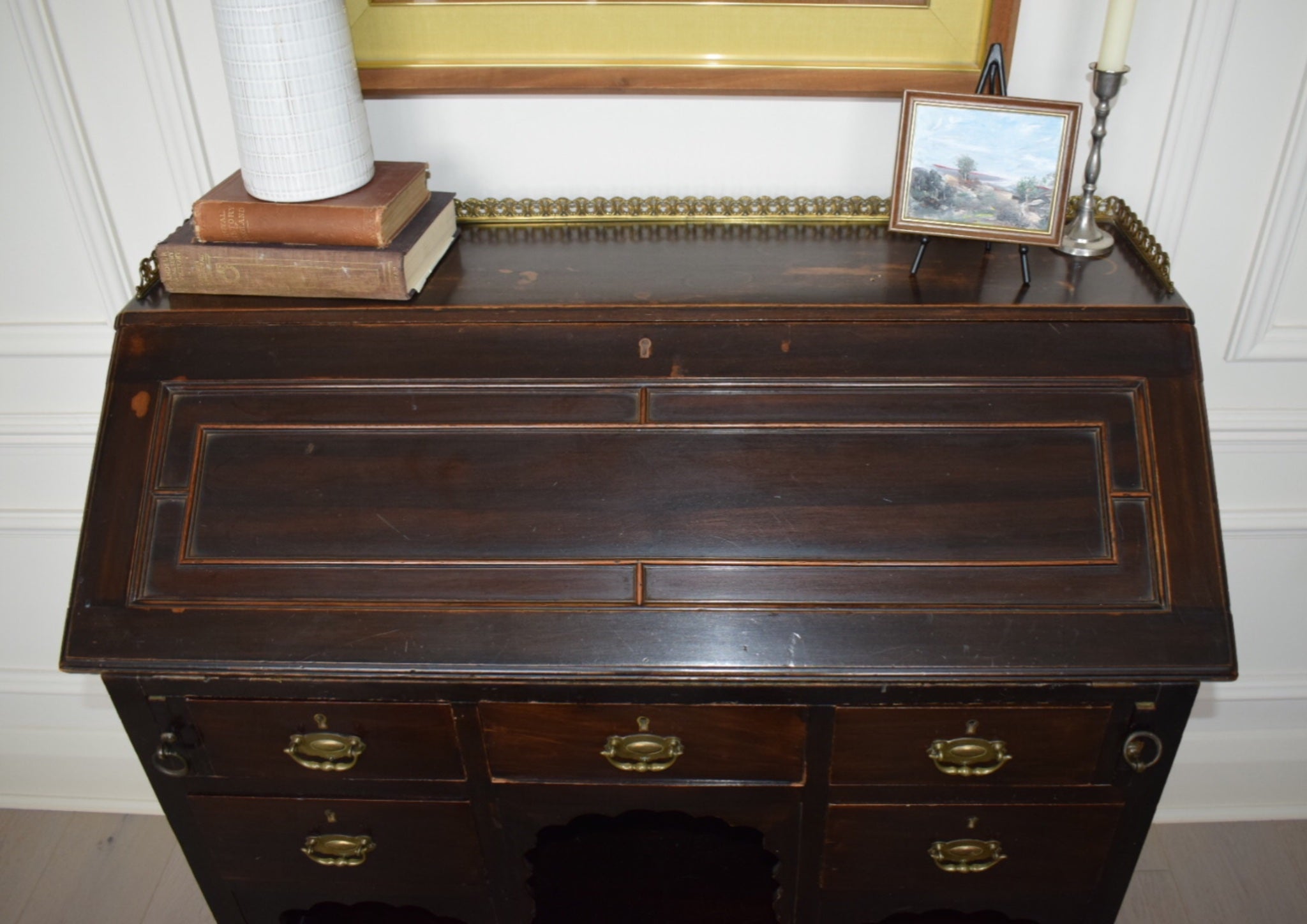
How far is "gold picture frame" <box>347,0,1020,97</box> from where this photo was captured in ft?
4.90

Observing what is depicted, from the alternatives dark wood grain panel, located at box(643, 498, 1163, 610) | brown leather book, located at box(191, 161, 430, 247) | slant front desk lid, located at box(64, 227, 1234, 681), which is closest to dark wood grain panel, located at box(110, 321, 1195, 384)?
slant front desk lid, located at box(64, 227, 1234, 681)

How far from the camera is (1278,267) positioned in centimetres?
170

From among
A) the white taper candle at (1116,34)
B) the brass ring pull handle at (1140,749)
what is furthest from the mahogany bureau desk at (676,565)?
the white taper candle at (1116,34)

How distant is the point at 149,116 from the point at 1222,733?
2506mm

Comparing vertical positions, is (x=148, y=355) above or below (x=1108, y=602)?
above

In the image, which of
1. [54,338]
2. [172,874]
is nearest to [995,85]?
[54,338]

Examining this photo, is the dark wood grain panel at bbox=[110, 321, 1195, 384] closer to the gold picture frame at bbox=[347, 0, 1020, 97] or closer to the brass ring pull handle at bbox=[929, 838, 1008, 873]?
the gold picture frame at bbox=[347, 0, 1020, 97]

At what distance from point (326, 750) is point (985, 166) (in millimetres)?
1238

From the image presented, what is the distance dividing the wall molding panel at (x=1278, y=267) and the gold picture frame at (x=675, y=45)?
54 centimetres

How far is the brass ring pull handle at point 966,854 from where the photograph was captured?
140 centimetres

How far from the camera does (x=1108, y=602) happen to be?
4.08 feet

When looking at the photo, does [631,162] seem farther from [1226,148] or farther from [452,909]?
[452,909]

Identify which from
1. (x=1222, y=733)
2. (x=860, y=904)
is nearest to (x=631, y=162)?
(x=860, y=904)

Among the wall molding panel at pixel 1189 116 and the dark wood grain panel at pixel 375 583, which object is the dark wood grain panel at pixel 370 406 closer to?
the dark wood grain panel at pixel 375 583
